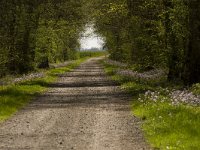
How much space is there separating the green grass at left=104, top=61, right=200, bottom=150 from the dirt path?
36cm

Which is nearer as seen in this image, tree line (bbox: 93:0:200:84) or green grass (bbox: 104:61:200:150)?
green grass (bbox: 104:61:200:150)


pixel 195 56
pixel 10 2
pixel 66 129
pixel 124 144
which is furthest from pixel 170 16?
pixel 124 144

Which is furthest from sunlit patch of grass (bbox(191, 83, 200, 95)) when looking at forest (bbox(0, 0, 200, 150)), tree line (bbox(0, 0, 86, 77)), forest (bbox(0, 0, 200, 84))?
tree line (bbox(0, 0, 86, 77))

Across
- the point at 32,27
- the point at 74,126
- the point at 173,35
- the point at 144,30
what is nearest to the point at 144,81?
the point at 144,30

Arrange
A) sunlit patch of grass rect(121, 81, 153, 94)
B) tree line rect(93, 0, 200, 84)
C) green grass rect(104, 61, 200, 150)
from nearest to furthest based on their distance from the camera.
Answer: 1. green grass rect(104, 61, 200, 150)
2. tree line rect(93, 0, 200, 84)
3. sunlit patch of grass rect(121, 81, 153, 94)

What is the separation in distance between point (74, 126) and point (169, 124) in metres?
3.24

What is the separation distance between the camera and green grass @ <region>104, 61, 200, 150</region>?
41.9 ft

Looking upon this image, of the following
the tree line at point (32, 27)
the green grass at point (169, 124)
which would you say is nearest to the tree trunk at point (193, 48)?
the green grass at point (169, 124)

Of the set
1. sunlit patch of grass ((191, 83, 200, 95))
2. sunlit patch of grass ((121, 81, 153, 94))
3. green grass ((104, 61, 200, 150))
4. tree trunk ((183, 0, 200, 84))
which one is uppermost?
tree trunk ((183, 0, 200, 84))

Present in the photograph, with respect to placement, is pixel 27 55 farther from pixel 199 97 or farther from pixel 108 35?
pixel 108 35

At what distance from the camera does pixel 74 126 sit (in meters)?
16.7

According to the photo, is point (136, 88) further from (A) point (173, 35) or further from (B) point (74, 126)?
(B) point (74, 126)

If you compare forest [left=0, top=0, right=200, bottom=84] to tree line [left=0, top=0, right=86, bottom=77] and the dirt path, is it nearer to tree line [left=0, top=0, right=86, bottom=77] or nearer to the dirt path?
tree line [left=0, top=0, right=86, bottom=77]

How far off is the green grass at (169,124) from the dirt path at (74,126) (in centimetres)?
36
